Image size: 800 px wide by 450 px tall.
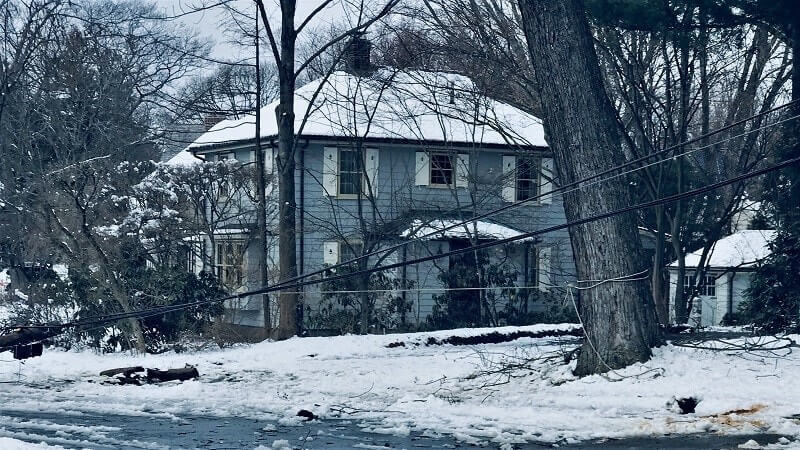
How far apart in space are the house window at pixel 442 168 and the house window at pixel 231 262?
22.2 feet

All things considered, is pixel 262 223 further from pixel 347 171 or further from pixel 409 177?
pixel 409 177

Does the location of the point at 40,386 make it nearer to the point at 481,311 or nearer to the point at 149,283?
the point at 149,283

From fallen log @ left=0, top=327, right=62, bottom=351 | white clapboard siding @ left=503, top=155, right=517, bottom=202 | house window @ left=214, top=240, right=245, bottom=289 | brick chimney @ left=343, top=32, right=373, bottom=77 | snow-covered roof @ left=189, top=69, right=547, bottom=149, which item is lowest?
fallen log @ left=0, top=327, right=62, bottom=351

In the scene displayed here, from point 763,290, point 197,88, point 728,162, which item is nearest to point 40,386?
point 763,290

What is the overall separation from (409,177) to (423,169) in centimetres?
66

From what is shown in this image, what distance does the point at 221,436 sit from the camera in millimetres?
11727

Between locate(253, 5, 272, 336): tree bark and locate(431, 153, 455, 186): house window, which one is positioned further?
locate(431, 153, 455, 186): house window

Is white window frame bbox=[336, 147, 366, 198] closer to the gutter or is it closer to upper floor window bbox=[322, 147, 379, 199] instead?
upper floor window bbox=[322, 147, 379, 199]

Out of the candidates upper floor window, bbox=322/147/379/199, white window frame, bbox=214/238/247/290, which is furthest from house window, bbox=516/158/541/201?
white window frame, bbox=214/238/247/290

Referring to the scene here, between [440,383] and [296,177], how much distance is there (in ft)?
52.5

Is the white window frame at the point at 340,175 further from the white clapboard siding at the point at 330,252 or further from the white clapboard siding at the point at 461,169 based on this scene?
the white clapboard siding at the point at 461,169

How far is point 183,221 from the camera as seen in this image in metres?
22.3

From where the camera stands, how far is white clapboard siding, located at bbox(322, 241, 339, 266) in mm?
29641

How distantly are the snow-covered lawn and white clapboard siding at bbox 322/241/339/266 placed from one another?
34.8ft
